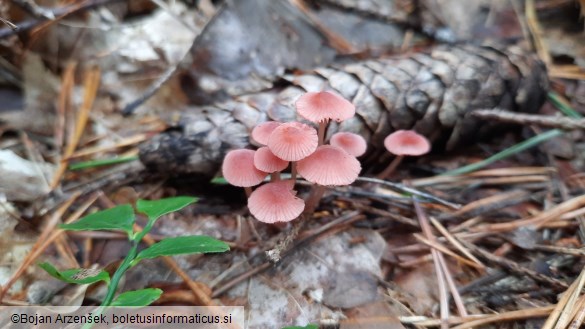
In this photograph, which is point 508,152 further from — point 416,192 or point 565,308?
point 565,308

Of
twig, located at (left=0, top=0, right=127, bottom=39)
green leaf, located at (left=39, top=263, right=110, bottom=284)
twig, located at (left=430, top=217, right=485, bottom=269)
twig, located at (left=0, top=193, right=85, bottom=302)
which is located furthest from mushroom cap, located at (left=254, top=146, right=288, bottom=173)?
twig, located at (left=0, top=0, right=127, bottom=39)

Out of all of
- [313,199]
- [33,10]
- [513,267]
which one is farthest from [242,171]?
[33,10]

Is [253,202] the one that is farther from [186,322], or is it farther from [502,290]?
[502,290]

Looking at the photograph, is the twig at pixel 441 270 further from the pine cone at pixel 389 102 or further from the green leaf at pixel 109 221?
the green leaf at pixel 109 221

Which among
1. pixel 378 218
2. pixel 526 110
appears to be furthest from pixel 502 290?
pixel 526 110

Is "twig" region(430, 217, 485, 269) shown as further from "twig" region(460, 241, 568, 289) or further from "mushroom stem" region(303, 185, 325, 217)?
"mushroom stem" region(303, 185, 325, 217)

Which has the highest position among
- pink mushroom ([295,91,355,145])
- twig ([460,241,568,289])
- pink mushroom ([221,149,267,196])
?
pink mushroom ([295,91,355,145])

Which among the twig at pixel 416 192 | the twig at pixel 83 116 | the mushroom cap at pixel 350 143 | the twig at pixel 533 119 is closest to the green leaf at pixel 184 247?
the mushroom cap at pixel 350 143
